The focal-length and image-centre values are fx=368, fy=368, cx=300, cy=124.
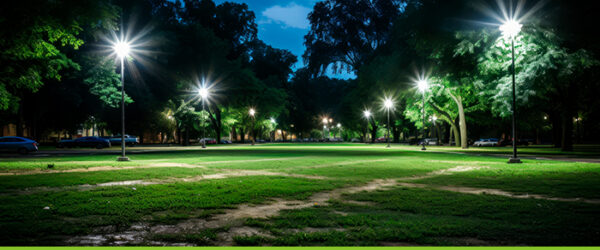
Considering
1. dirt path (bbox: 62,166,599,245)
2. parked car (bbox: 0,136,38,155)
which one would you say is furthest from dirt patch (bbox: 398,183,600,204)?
parked car (bbox: 0,136,38,155)

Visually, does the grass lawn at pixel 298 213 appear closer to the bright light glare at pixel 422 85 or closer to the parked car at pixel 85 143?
the bright light glare at pixel 422 85

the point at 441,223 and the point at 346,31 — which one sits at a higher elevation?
the point at 346,31

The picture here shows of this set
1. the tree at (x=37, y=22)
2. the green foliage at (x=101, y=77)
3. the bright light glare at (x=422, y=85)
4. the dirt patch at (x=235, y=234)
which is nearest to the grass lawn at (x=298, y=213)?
the dirt patch at (x=235, y=234)

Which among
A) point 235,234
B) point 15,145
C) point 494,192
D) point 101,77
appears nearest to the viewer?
point 235,234

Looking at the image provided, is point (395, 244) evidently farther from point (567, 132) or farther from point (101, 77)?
point (101, 77)

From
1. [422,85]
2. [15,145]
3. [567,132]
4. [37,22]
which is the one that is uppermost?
[37,22]

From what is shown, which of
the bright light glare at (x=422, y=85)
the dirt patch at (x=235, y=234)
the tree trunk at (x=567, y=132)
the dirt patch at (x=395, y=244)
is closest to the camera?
the dirt patch at (x=395, y=244)

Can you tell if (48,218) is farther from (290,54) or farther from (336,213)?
(290,54)

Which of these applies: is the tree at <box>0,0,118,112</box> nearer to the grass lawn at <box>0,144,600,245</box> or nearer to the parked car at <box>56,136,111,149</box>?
the grass lawn at <box>0,144,600,245</box>

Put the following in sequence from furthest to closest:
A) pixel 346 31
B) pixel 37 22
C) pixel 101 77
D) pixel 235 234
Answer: pixel 346 31 < pixel 101 77 < pixel 37 22 < pixel 235 234

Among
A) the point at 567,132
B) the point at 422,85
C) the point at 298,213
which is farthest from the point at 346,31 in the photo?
the point at 298,213

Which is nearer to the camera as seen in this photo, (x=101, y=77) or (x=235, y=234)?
(x=235, y=234)

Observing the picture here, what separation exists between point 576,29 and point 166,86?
43.3 metres

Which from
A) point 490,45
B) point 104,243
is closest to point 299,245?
point 104,243
